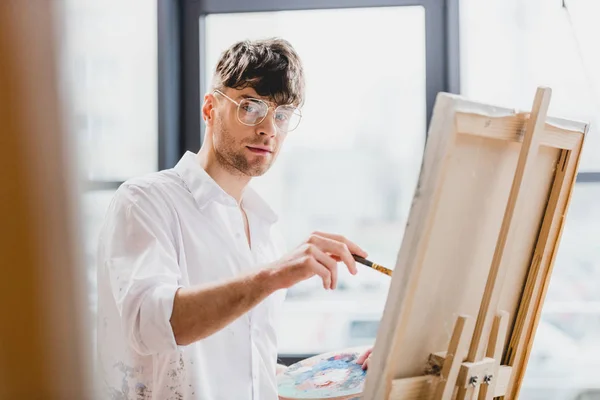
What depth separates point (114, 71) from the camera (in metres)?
1.84

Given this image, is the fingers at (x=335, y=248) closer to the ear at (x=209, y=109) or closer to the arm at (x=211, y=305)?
the arm at (x=211, y=305)

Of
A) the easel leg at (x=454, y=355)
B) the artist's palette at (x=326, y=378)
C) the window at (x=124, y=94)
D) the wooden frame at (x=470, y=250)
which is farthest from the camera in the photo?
the window at (x=124, y=94)

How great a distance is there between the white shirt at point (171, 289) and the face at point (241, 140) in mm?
76

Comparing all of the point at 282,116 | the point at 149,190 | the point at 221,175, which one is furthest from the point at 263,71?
the point at 149,190

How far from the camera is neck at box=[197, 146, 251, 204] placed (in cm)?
166

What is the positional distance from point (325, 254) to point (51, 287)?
0.87 metres

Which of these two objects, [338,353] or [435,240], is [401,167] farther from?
[435,240]

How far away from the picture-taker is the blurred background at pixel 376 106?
7.43 ft

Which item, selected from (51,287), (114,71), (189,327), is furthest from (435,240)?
(114,71)

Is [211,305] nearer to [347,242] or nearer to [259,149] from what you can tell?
[347,242]

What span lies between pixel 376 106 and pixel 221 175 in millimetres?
962

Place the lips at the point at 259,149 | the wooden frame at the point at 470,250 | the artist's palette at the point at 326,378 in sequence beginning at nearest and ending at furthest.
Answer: the wooden frame at the point at 470,250
the artist's palette at the point at 326,378
the lips at the point at 259,149

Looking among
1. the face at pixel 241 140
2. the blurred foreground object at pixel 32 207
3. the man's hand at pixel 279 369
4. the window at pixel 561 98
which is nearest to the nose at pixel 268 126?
the face at pixel 241 140

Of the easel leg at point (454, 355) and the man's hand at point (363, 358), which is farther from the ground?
the easel leg at point (454, 355)
